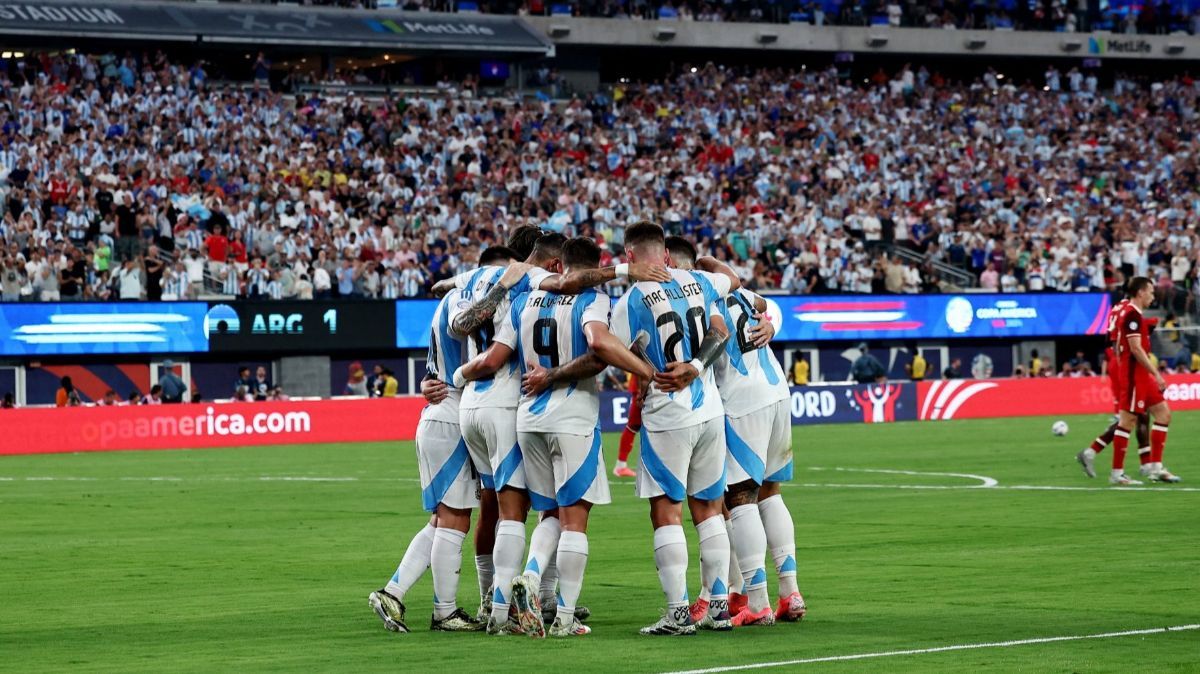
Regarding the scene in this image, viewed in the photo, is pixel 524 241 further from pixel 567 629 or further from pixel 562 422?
pixel 567 629

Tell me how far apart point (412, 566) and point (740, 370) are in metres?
2.43

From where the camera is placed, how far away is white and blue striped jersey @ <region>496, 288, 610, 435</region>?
36.2 ft

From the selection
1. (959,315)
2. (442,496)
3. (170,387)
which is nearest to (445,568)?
(442,496)

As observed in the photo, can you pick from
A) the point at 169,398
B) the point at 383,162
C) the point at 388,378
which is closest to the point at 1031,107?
the point at 383,162

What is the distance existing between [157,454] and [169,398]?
419 centimetres

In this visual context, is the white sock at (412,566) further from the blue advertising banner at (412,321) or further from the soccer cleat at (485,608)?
the blue advertising banner at (412,321)

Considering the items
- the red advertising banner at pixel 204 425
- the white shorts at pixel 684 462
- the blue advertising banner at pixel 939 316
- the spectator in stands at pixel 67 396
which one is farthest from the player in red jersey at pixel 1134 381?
the blue advertising banner at pixel 939 316

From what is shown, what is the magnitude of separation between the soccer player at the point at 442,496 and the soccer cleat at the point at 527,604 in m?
0.69

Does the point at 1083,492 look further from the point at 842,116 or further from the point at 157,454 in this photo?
the point at 842,116

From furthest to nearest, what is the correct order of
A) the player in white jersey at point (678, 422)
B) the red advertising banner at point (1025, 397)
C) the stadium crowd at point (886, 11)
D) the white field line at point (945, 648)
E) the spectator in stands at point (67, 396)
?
the stadium crowd at point (886, 11) → the red advertising banner at point (1025, 397) → the spectator in stands at point (67, 396) → the player in white jersey at point (678, 422) → the white field line at point (945, 648)

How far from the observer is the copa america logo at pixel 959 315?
158ft

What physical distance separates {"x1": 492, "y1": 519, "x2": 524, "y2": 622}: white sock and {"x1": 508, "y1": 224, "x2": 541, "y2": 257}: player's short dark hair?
1.80 meters

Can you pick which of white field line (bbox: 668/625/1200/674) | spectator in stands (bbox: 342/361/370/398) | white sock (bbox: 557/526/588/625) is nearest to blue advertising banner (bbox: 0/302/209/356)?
spectator in stands (bbox: 342/361/370/398)

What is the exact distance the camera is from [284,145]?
46031 mm
